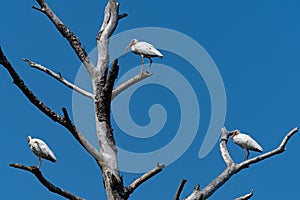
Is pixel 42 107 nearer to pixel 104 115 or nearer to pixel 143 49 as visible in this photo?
pixel 104 115

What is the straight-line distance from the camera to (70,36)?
32.9 feet

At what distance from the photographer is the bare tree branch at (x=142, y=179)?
27.1ft

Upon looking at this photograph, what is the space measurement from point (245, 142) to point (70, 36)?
6.60 meters

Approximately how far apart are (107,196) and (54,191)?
826 millimetres

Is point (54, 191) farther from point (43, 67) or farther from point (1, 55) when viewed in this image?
point (43, 67)

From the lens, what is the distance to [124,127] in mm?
11328

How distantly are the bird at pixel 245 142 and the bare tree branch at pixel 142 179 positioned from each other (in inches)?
255

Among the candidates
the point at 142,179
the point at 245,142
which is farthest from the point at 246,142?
the point at 142,179

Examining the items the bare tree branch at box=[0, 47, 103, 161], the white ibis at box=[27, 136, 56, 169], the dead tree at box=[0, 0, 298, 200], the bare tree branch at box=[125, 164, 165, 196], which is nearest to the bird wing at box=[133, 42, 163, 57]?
the white ibis at box=[27, 136, 56, 169]

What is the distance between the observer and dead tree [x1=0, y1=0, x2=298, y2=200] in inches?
322

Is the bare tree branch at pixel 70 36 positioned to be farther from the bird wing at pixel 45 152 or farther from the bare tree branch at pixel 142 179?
the bird wing at pixel 45 152

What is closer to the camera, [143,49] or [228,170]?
[228,170]

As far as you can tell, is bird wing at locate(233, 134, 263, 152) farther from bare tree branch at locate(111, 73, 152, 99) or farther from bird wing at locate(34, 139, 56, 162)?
bare tree branch at locate(111, 73, 152, 99)

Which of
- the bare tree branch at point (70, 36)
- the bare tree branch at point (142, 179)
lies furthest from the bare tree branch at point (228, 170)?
the bare tree branch at point (70, 36)
